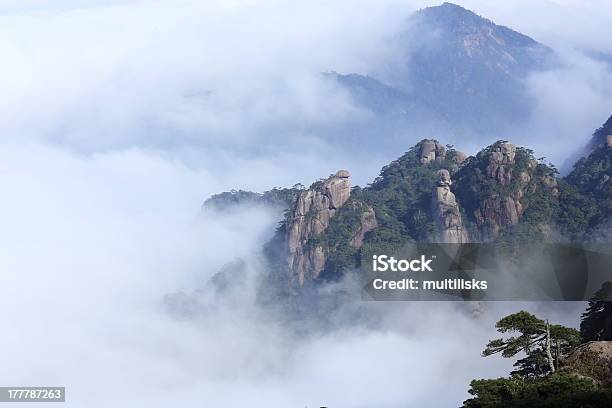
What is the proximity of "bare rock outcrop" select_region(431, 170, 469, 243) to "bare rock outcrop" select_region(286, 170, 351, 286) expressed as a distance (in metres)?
14.2

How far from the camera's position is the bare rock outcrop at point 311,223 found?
16638 cm

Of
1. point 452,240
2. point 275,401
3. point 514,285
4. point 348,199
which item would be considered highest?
point 348,199

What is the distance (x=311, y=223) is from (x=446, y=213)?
840 inches

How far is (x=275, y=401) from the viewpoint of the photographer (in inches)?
6161

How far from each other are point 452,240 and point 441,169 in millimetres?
26222

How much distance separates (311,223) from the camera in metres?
167

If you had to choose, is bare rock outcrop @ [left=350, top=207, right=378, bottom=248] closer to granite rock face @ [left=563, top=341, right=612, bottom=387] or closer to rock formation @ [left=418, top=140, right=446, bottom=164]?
rock formation @ [left=418, top=140, right=446, bottom=164]

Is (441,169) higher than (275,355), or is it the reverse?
(441,169)

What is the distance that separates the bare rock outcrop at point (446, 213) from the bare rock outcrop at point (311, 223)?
1422 centimetres

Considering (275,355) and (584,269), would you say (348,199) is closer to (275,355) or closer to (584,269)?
(275,355)

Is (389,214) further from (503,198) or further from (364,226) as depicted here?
(503,198)

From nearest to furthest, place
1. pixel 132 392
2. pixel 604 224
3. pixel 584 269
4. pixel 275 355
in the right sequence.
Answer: pixel 584 269
pixel 604 224
pixel 275 355
pixel 132 392

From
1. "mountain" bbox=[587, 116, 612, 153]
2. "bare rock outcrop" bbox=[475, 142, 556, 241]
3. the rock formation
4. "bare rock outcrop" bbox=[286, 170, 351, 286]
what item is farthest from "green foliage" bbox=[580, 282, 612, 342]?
the rock formation

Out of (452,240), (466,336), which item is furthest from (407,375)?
(452,240)
